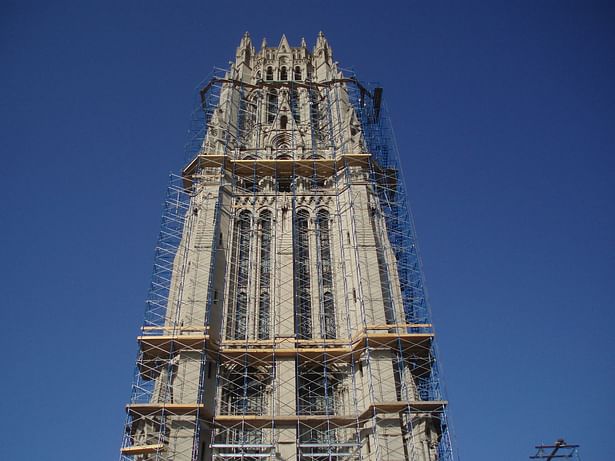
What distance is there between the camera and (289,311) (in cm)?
3641

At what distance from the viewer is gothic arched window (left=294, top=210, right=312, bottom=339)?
3653cm

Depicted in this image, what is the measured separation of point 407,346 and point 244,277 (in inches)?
416

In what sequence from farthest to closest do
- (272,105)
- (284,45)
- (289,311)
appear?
(284,45), (272,105), (289,311)

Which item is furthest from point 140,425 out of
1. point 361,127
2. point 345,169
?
point 361,127

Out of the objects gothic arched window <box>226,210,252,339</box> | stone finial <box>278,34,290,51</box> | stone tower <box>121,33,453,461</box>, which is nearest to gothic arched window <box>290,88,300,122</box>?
stone tower <box>121,33,453,461</box>

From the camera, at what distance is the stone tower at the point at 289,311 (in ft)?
100

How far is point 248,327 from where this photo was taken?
3588 centimetres

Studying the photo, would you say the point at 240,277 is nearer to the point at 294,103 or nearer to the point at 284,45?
the point at 294,103

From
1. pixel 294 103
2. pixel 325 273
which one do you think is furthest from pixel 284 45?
pixel 325 273

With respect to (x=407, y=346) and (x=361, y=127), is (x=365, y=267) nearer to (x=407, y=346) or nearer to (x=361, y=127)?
(x=407, y=346)

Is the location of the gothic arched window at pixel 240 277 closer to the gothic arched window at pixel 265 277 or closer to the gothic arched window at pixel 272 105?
the gothic arched window at pixel 265 277

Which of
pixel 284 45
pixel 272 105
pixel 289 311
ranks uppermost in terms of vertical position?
pixel 284 45

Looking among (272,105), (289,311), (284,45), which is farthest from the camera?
(284,45)

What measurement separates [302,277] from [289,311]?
10.4 ft
